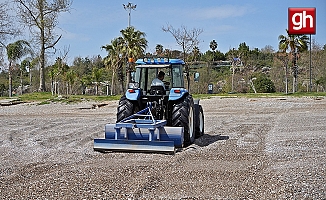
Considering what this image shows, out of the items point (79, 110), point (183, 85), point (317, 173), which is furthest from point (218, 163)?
point (79, 110)

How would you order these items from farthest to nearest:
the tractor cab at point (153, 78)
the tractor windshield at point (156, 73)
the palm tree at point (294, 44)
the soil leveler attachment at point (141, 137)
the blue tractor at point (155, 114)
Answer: the palm tree at point (294, 44) < the tractor windshield at point (156, 73) < the tractor cab at point (153, 78) < the blue tractor at point (155, 114) < the soil leveler attachment at point (141, 137)

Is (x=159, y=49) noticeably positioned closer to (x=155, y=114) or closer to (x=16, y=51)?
(x=16, y=51)

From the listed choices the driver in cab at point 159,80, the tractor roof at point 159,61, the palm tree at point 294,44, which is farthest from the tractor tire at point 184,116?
the palm tree at point 294,44

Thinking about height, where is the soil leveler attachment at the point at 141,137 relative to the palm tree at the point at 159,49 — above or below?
below

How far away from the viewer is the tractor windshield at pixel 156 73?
33.8 ft

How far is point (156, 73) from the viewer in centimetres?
1072

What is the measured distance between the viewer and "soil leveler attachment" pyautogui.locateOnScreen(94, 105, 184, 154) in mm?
8180

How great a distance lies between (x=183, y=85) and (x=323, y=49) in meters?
42.1

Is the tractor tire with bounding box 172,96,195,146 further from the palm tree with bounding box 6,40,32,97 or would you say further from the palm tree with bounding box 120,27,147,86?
the palm tree with bounding box 120,27,147,86

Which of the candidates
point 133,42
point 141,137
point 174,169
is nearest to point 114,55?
point 133,42

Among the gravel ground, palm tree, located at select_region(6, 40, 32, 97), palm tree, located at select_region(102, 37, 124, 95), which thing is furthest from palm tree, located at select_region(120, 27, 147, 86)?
the gravel ground

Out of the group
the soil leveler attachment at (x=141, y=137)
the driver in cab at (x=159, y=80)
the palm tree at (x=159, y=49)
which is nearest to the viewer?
the soil leveler attachment at (x=141, y=137)

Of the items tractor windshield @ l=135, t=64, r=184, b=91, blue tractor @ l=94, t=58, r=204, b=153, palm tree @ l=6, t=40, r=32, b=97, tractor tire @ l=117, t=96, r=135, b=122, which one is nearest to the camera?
blue tractor @ l=94, t=58, r=204, b=153

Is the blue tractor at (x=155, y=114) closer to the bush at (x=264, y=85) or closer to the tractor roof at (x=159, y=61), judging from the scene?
the tractor roof at (x=159, y=61)
